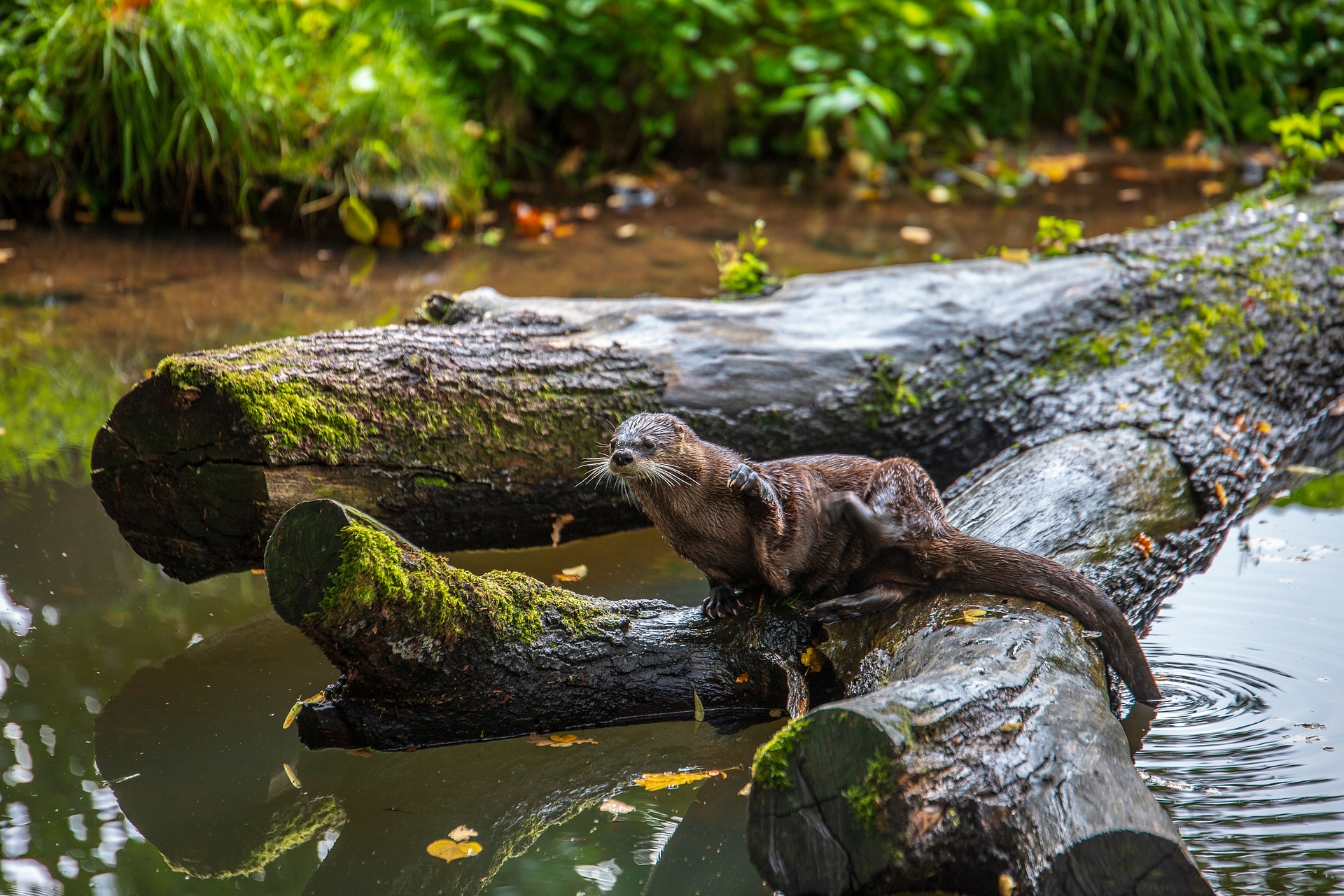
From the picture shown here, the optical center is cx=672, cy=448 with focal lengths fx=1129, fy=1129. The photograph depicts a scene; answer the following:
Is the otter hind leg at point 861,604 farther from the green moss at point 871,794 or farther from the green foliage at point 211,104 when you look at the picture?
the green foliage at point 211,104

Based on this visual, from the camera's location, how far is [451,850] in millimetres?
3072

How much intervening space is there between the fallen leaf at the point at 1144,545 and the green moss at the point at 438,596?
1890 millimetres

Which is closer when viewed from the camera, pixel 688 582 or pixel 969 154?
pixel 688 582

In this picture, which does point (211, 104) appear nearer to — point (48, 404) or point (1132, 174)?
point (48, 404)

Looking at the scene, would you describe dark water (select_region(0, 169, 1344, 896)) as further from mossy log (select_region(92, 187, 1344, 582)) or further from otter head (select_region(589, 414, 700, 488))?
otter head (select_region(589, 414, 700, 488))

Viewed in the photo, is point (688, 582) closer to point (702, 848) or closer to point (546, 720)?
point (546, 720)

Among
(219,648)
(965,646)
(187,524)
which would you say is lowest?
(219,648)

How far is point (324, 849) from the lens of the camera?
121 inches

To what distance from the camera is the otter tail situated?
10.5 feet

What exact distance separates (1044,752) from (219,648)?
2.91 meters

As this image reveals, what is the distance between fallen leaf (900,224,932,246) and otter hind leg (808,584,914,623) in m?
5.67

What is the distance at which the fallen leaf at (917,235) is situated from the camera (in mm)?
8672

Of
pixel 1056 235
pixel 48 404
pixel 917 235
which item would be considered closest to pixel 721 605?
pixel 1056 235

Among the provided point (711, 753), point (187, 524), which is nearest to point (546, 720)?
point (711, 753)
